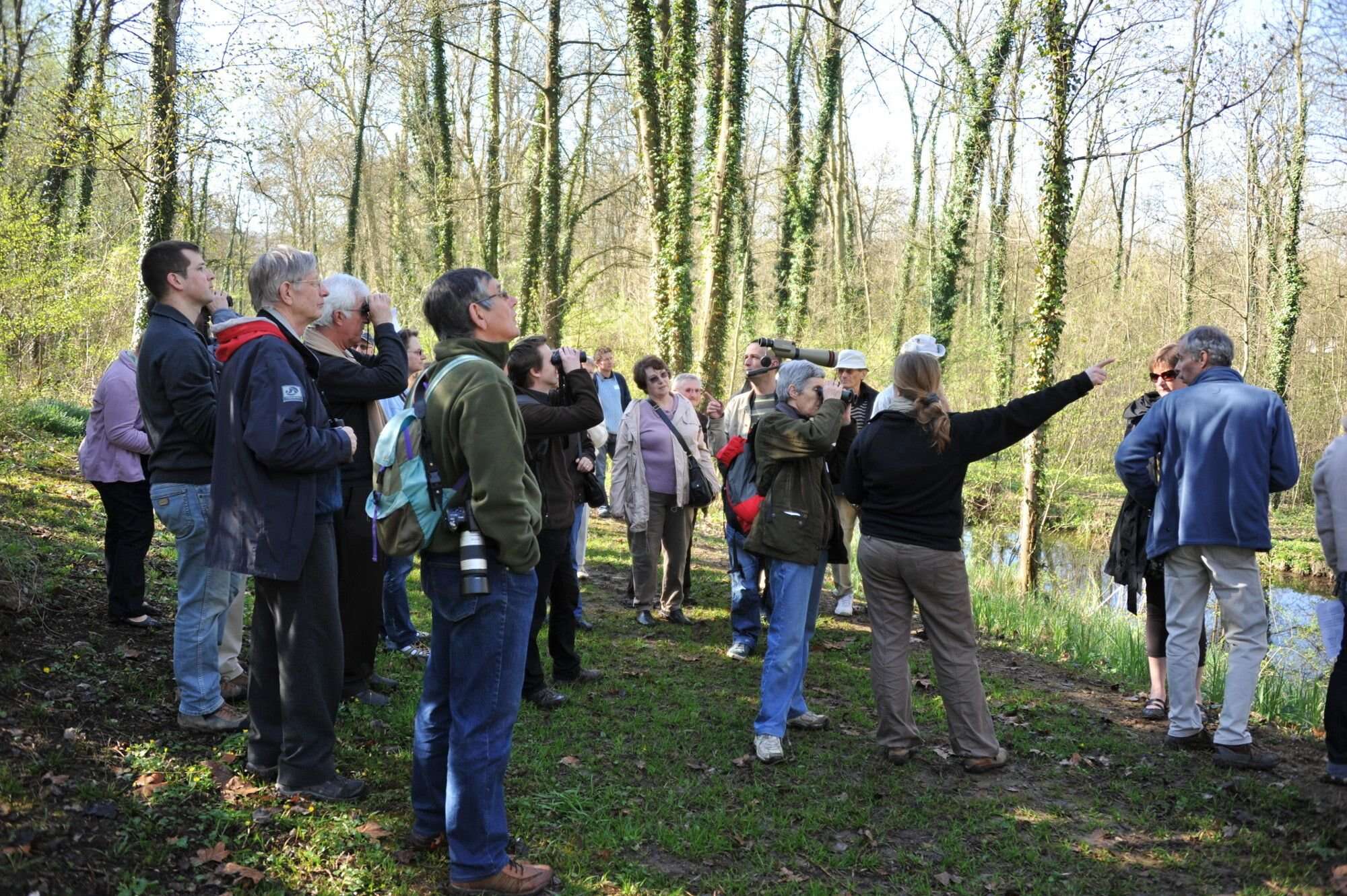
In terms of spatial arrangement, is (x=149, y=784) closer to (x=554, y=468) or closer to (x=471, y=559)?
(x=471, y=559)

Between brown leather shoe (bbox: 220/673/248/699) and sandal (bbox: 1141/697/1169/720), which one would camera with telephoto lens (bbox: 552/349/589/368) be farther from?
sandal (bbox: 1141/697/1169/720)

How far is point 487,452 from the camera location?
315 cm

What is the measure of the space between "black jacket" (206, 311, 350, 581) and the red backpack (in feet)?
7.70

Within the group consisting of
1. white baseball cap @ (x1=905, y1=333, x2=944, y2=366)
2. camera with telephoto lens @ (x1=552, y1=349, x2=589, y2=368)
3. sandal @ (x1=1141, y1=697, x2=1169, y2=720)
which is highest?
white baseball cap @ (x1=905, y1=333, x2=944, y2=366)

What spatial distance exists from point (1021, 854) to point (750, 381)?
399 centimetres

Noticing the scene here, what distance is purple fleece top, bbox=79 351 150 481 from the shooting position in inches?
224

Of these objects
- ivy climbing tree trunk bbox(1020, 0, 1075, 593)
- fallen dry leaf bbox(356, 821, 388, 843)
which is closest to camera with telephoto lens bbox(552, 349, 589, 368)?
fallen dry leaf bbox(356, 821, 388, 843)

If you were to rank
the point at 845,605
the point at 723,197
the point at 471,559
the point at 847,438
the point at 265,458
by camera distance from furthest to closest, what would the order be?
the point at 723,197 < the point at 845,605 < the point at 847,438 < the point at 265,458 < the point at 471,559

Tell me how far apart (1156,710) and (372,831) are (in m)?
4.56

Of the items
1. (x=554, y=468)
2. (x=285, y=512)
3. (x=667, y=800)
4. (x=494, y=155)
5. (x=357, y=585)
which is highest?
(x=494, y=155)

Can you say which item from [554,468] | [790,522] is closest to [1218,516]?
[790,522]

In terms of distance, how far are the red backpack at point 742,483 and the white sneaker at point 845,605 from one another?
7.79 feet

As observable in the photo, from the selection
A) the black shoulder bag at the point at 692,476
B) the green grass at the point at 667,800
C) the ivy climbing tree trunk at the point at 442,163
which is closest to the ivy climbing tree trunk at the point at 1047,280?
the green grass at the point at 667,800

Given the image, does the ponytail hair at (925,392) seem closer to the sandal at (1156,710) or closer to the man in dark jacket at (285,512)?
the sandal at (1156,710)
